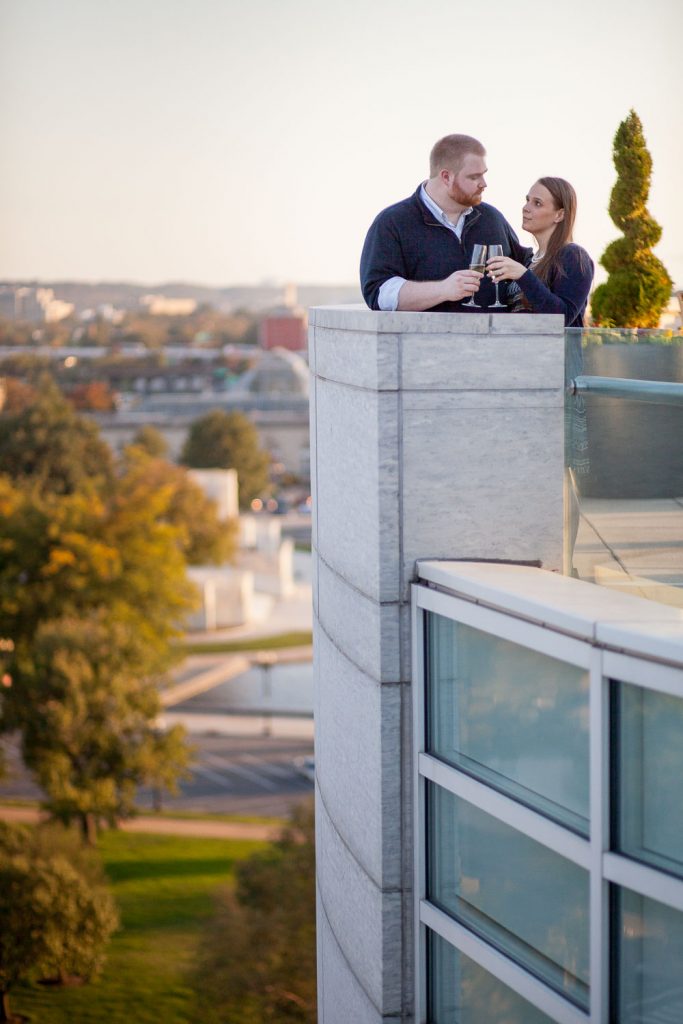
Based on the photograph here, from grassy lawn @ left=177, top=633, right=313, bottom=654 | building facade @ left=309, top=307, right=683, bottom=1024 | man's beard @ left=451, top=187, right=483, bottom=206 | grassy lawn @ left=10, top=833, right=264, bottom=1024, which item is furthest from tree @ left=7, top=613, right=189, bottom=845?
man's beard @ left=451, top=187, right=483, bottom=206

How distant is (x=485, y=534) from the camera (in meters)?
6.00

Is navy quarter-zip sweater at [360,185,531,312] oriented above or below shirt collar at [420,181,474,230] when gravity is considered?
below

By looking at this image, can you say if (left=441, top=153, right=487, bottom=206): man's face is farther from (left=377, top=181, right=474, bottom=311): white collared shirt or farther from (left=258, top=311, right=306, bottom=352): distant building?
(left=258, top=311, right=306, bottom=352): distant building

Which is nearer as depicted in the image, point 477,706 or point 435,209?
point 477,706

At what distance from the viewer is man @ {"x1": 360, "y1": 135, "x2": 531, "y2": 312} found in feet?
20.3

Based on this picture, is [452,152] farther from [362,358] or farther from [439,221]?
[362,358]

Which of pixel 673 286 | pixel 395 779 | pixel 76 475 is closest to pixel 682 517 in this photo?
pixel 395 779

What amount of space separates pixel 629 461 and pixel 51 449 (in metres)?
79.2

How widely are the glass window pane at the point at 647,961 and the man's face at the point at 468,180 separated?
3.33 m

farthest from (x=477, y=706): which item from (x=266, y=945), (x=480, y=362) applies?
(x=266, y=945)

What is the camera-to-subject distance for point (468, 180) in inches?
244

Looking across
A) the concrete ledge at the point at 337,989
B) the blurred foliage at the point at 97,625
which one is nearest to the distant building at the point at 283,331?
the blurred foliage at the point at 97,625

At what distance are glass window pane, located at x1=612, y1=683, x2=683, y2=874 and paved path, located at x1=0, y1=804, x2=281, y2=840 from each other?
33.3 meters

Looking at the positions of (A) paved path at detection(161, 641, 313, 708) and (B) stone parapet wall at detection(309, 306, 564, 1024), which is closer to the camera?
(B) stone parapet wall at detection(309, 306, 564, 1024)
